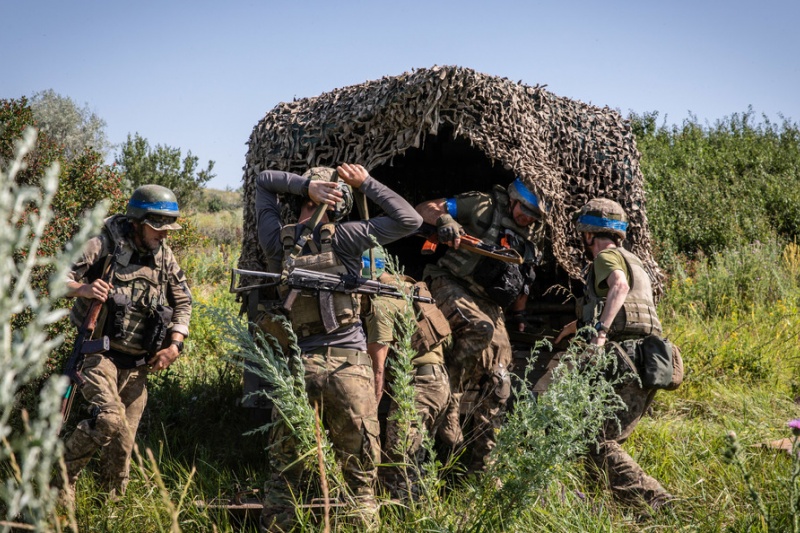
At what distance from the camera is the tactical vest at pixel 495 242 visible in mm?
5905

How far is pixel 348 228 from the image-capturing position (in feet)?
15.3

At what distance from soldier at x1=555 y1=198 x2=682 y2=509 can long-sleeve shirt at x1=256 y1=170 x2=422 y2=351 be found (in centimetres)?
140

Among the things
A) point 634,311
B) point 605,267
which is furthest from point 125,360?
point 634,311

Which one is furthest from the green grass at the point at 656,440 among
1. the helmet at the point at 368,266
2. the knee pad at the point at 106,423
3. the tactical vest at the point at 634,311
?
the helmet at the point at 368,266

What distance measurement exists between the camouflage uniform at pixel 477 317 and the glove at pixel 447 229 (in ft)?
0.73

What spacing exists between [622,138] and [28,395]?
554 centimetres

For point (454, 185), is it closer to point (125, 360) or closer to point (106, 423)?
point (125, 360)

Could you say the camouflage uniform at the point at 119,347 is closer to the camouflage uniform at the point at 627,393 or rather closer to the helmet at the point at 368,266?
the helmet at the point at 368,266

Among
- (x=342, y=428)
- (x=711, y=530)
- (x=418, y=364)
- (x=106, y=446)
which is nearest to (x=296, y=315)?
(x=342, y=428)

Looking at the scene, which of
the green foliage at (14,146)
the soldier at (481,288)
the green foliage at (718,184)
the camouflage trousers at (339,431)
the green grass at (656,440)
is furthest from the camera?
the green foliage at (718,184)

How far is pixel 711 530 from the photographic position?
3.72 meters

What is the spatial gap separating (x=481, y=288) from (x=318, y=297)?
1.86 meters

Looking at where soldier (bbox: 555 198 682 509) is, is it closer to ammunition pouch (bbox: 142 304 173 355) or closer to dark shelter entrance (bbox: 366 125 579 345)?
dark shelter entrance (bbox: 366 125 579 345)

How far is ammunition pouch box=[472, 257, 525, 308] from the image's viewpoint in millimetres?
5867
